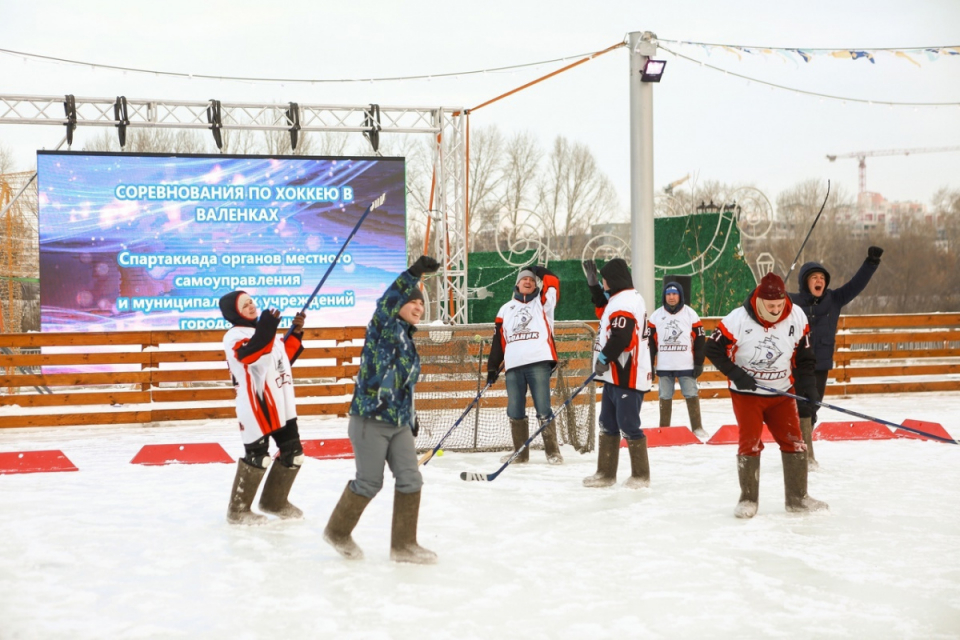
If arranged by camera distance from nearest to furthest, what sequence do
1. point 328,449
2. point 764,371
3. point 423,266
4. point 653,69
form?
point 423,266
point 764,371
point 328,449
point 653,69

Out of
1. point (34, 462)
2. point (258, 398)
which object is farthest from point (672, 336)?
point (34, 462)

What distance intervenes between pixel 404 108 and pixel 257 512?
10132 millimetres

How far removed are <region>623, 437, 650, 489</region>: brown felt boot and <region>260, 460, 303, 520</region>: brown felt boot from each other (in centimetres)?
242

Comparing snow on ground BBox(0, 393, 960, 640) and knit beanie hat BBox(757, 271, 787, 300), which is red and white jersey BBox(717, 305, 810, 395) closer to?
knit beanie hat BBox(757, 271, 787, 300)

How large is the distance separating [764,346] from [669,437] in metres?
3.48

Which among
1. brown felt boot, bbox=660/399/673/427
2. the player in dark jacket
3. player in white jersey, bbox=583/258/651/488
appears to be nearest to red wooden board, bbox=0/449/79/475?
player in white jersey, bbox=583/258/651/488

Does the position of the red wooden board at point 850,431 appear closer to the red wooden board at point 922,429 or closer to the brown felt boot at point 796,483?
the red wooden board at point 922,429

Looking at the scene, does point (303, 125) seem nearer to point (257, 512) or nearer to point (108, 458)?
point (108, 458)

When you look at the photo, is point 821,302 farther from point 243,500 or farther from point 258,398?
point 243,500

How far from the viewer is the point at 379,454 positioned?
178 inches

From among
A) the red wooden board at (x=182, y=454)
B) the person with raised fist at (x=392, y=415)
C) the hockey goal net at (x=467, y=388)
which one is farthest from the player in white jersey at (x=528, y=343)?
the person with raised fist at (x=392, y=415)

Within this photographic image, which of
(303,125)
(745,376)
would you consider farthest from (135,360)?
(745,376)

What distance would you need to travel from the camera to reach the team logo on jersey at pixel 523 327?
7.39m

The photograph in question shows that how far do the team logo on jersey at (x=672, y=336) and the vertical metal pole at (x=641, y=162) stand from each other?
1739 millimetres
